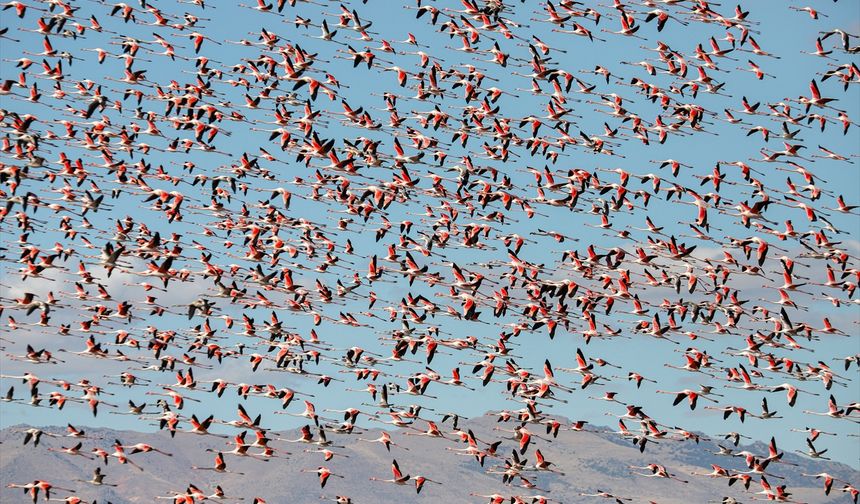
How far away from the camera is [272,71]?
105812 mm

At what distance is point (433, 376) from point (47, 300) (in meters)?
32.1

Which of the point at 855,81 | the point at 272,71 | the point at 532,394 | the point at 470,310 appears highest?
the point at 855,81

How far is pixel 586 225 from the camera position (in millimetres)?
105000

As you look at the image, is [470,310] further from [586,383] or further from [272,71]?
[272,71]

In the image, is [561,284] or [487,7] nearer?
[487,7]

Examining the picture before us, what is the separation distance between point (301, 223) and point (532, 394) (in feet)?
79.8

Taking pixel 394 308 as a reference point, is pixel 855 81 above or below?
above

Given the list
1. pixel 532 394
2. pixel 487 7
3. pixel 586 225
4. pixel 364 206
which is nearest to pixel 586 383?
pixel 532 394

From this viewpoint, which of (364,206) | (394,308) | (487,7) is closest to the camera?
(487,7)

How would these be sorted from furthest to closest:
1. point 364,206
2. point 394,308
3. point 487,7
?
point 394,308
point 364,206
point 487,7

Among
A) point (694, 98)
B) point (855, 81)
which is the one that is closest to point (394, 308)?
point (694, 98)

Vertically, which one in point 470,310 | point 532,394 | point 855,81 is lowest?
point 532,394

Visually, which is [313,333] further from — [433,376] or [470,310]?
[470,310]

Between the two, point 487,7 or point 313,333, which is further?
point 313,333
